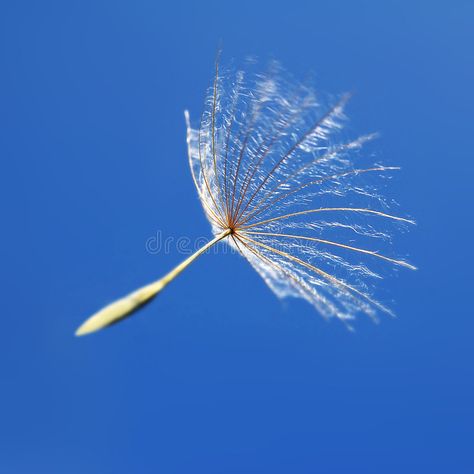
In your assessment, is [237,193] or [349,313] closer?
[349,313]

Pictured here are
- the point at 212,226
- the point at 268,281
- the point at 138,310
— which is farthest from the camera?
the point at 212,226

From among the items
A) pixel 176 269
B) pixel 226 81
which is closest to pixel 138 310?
pixel 176 269

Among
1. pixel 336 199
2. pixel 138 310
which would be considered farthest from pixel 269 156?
pixel 138 310

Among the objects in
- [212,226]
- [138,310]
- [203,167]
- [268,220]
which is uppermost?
[203,167]

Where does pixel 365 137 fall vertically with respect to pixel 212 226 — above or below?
below

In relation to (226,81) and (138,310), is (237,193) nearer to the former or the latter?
(226,81)

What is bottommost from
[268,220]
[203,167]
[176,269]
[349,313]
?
[349,313]

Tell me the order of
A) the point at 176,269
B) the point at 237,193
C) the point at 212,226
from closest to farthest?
the point at 176,269, the point at 237,193, the point at 212,226

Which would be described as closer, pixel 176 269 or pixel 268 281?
pixel 176 269

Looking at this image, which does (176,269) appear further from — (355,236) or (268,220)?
(355,236)

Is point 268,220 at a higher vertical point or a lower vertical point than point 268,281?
higher
